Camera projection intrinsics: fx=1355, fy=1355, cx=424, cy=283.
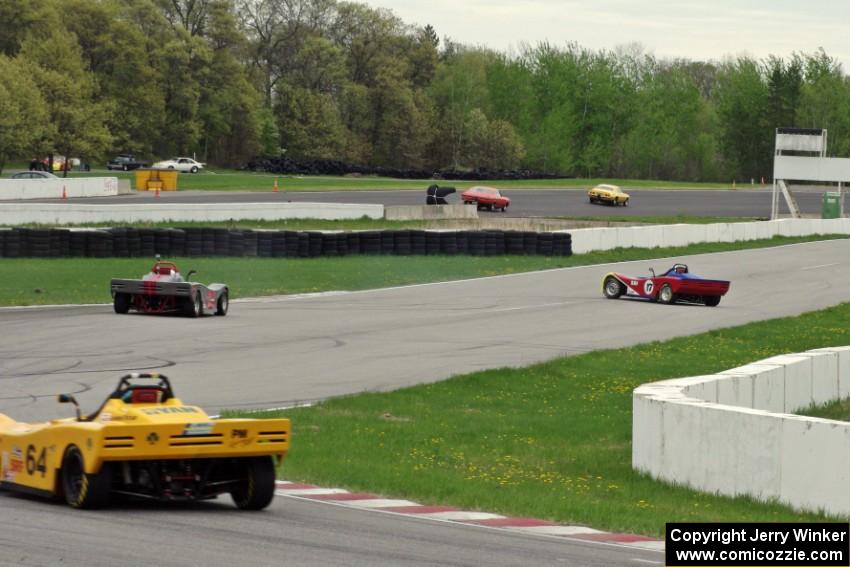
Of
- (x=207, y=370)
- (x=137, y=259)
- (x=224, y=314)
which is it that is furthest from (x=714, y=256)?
(x=207, y=370)

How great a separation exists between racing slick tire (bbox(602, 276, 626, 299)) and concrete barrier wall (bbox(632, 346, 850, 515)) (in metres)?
17.4

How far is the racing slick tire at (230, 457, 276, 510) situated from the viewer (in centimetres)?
1013

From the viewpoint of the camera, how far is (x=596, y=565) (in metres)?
8.68

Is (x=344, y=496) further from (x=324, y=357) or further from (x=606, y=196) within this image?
(x=606, y=196)

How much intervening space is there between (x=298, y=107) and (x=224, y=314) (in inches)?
3224

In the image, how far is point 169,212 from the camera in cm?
4653

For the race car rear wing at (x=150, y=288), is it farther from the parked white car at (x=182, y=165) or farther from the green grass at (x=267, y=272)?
the parked white car at (x=182, y=165)

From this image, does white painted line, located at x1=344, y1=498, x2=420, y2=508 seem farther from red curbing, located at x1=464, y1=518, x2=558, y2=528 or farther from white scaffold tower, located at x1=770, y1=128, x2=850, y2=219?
white scaffold tower, located at x1=770, y1=128, x2=850, y2=219

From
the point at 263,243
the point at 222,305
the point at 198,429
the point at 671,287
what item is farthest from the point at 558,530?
the point at 263,243

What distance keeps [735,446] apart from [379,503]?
3238 mm

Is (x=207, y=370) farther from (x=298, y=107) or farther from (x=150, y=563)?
(x=298, y=107)

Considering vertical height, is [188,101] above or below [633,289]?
above

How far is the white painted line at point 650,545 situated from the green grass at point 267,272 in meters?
19.9

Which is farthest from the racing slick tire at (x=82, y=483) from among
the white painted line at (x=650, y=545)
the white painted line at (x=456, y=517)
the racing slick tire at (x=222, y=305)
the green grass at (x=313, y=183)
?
the green grass at (x=313, y=183)
